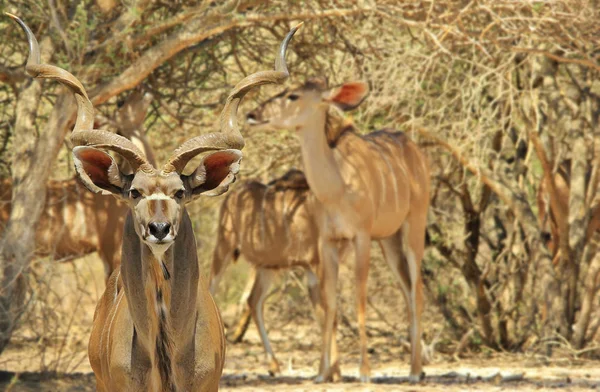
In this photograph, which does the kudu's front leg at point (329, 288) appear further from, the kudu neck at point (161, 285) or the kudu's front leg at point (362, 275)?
the kudu neck at point (161, 285)

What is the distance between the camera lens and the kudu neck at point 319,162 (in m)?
6.36

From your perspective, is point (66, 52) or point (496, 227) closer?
point (66, 52)

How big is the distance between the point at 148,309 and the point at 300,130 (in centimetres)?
349

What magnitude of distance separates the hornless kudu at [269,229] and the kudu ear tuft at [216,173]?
13.2 ft

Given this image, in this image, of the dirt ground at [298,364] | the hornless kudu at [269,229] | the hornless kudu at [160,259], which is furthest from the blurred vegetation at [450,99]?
the hornless kudu at [160,259]

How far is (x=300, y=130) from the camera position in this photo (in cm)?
643

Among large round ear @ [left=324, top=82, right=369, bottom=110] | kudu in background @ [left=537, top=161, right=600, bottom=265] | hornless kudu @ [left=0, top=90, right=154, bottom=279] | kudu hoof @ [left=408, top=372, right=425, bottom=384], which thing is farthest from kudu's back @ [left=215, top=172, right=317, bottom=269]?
kudu in background @ [left=537, top=161, right=600, bottom=265]

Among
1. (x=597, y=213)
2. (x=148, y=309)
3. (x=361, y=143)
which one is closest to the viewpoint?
(x=148, y=309)

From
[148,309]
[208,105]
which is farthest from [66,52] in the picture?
[148,309]

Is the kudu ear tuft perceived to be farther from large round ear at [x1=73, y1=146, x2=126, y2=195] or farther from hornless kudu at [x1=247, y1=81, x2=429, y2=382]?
hornless kudu at [x1=247, y1=81, x2=429, y2=382]

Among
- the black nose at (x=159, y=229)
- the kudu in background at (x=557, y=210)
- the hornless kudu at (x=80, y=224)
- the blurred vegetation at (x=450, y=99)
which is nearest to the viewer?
the black nose at (x=159, y=229)

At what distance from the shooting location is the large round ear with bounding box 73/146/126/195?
2928 millimetres

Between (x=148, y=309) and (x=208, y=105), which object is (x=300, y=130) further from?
(x=148, y=309)

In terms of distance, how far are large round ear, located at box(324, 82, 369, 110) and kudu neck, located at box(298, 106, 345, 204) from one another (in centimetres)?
A: 11
